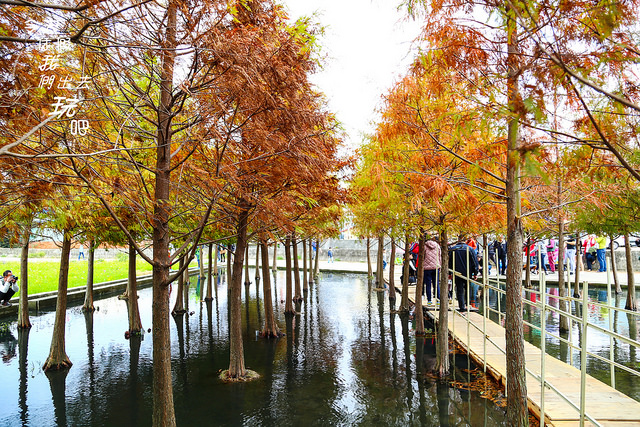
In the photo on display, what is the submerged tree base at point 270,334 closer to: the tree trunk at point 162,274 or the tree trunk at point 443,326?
the tree trunk at point 443,326

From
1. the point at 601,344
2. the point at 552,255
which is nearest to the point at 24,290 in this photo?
the point at 601,344

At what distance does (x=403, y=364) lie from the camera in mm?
11336

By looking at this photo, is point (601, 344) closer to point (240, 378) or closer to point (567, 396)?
point (567, 396)

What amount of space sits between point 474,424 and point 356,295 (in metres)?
15.2

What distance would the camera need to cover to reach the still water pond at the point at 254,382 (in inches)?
324

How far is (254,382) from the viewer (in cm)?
1016

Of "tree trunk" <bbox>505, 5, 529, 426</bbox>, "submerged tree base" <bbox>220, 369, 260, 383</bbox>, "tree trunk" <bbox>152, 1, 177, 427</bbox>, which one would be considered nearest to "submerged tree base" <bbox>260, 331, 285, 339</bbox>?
"submerged tree base" <bbox>220, 369, 260, 383</bbox>

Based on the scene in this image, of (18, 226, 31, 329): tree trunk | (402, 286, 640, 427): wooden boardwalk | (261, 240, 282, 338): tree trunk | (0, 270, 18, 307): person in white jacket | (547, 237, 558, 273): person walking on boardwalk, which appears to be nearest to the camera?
(402, 286, 640, 427): wooden boardwalk

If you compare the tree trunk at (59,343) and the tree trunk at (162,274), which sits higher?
the tree trunk at (162,274)

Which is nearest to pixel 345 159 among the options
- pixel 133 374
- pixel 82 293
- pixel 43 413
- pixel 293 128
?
pixel 293 128

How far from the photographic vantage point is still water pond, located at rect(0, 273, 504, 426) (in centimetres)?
824

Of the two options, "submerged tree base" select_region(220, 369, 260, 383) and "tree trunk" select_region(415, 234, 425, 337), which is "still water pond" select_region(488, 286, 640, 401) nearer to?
"tree trunk" select_region(415, 234, 425, 337)

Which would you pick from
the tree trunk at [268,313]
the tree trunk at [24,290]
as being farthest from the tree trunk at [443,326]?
the tree trunk at [24,290]

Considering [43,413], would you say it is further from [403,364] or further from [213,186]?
[403,364]
